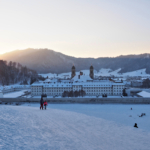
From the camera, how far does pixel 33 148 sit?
6070 millimetres

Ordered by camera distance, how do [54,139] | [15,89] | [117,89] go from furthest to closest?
1. [15,89]
2. [117,89]
3. [54,139]

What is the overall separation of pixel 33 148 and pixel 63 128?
2.94 metres

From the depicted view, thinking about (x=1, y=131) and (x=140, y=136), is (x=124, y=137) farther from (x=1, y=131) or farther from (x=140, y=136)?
(x=1, y=131)

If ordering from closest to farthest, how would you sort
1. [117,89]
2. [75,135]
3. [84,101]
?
[75,135] < [84,101] < [117,89]

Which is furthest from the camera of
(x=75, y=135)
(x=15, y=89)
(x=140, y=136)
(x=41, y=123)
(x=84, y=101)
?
(x=15, y=89)

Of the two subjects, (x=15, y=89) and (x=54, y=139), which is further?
(x=15, y=89)

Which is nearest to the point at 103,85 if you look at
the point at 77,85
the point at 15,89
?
the point at 77,85

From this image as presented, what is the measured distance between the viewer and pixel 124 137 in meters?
8.20

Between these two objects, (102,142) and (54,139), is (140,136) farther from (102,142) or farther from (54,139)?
(54,139)

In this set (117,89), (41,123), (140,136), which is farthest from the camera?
(117,89)

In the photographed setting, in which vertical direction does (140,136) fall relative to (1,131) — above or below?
below

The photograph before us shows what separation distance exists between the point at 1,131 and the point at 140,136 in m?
6.02

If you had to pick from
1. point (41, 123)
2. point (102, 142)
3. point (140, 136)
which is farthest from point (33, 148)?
point (140, 136)

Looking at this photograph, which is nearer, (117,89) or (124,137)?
(124,137)
